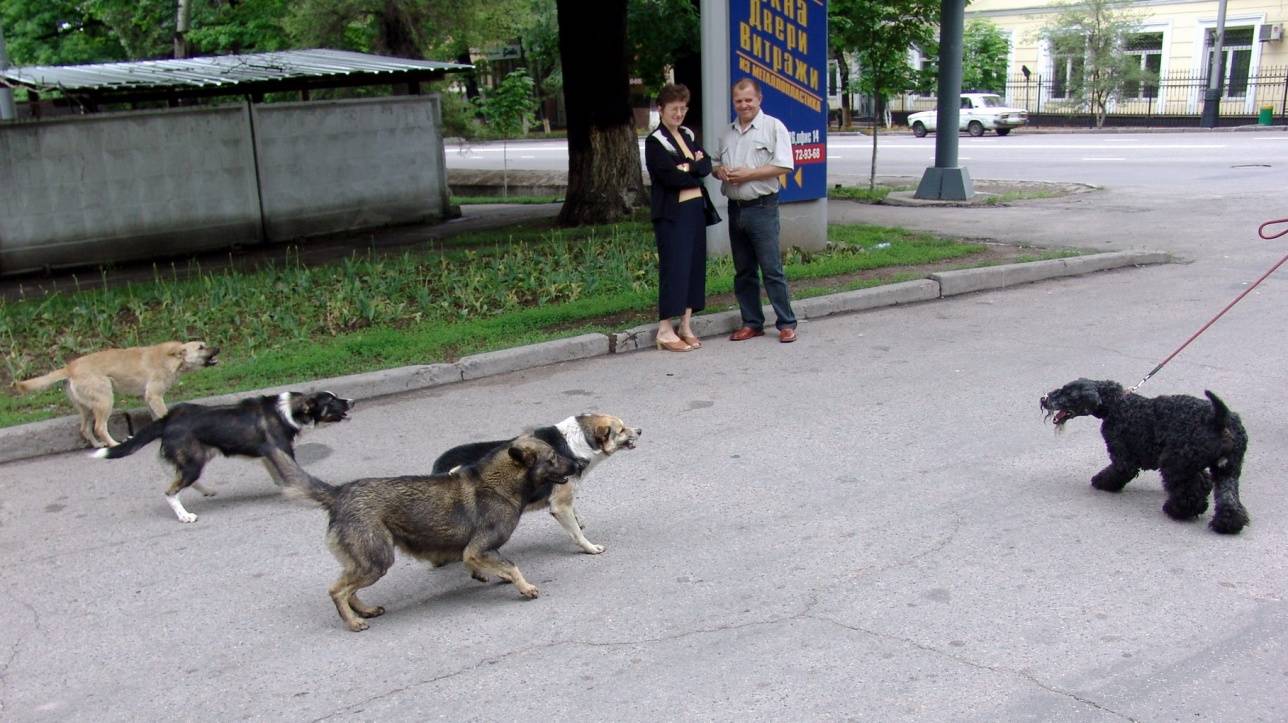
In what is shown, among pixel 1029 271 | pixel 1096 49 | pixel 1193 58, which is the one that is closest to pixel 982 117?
pixel 1096 49

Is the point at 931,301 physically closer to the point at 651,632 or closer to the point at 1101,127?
the point at 651,632

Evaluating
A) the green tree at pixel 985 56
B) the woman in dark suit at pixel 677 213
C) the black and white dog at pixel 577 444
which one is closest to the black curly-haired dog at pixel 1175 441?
the black and white dog at pixel 577 444

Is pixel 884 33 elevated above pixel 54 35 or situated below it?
below

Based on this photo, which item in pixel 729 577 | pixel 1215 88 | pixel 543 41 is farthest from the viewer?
pixel 543 41

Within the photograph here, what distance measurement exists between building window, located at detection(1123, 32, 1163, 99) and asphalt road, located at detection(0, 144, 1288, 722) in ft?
117

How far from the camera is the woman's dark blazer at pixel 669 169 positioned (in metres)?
8.40

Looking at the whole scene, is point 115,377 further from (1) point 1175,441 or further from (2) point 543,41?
(2) point 543,41

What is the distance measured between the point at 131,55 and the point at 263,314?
1105 inches

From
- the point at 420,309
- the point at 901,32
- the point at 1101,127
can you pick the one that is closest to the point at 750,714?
the point at 420,309

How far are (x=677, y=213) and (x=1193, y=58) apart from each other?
127 ft

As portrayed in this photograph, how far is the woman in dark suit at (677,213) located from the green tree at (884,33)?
9.71m

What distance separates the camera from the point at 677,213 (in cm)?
861

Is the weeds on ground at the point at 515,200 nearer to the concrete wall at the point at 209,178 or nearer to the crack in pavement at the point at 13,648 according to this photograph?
the concrete wall at the point at 209,178

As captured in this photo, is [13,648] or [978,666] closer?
[978,666]
